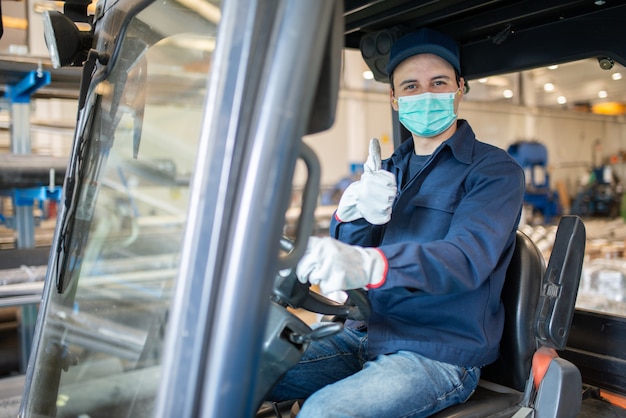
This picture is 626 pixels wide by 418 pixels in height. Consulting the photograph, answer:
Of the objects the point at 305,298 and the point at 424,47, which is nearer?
the point at 305,298

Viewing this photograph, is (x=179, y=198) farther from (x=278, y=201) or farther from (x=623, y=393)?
(x=623, y=393)

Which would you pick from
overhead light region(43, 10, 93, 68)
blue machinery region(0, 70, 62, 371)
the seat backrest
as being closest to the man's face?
the seat backrest

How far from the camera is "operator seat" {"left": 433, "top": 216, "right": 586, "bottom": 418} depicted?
1.85 metres

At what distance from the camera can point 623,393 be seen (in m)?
2.53

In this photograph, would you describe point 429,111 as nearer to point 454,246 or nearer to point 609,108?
point 454,246

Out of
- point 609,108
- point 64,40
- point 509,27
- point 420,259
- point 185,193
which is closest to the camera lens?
point 185,193

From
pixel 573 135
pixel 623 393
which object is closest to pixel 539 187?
pixel 573 135

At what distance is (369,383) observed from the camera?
1.69 meters

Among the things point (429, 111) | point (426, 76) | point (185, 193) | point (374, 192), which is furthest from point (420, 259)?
point (426, 76)

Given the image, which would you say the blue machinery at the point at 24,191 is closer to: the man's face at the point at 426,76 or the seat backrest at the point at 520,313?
the man's face at the point at 426,76

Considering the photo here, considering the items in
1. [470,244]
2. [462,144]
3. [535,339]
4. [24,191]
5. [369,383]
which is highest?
[462,144]

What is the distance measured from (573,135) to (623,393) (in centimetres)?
1812

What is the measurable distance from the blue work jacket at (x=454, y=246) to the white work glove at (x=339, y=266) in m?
0.12

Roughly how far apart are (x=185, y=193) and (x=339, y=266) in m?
0.38
